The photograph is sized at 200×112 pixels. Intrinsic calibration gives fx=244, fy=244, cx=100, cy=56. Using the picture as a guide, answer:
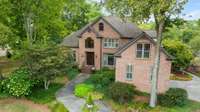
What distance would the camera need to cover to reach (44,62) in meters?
25.9

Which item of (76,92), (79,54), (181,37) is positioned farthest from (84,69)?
(181,37)

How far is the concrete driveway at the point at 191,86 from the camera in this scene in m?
28.3

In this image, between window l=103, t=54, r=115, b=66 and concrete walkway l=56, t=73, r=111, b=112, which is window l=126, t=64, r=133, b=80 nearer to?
concrete walkway l=56, t=73, r=111, b=112

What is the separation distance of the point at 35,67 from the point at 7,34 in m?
5.02

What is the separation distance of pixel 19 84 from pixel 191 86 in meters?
22.1

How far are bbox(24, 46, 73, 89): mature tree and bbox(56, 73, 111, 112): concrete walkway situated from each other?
251 cm

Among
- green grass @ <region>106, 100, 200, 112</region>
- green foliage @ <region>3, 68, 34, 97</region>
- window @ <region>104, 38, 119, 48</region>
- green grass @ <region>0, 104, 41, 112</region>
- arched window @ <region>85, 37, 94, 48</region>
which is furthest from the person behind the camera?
arched window @ <region>85, 37, 94, 48</region>

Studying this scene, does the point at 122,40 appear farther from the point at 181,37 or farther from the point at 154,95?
the point at 181,37

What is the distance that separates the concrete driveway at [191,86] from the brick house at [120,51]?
12.8 ft

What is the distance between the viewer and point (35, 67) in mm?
25781

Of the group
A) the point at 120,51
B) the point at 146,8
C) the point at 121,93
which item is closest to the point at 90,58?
the point at 120,51

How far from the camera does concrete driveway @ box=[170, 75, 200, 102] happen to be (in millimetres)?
28266

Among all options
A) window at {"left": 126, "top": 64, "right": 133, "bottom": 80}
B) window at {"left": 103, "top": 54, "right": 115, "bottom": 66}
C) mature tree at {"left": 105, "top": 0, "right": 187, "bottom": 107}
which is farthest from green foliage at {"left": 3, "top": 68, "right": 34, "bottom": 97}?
window at {"left": 103, "top": 54, "right": 115, "bottom": 66}

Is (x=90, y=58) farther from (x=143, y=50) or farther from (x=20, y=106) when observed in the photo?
(x=20, y=106)
